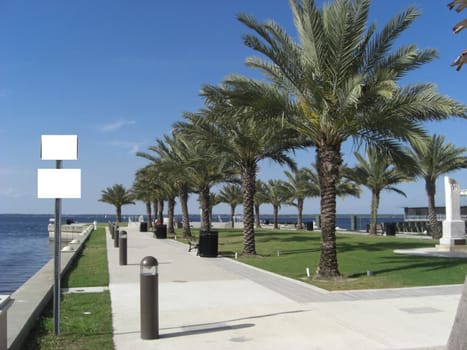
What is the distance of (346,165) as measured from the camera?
38562 millimetres

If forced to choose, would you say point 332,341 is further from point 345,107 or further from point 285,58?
point 285,58

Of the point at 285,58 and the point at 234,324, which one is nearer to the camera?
the point at 234,324

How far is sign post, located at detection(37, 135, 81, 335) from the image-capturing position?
7141 mm

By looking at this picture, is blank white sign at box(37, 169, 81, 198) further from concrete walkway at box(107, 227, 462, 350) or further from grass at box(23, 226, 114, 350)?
concrete walkway at box(107, 227, 462, 350)

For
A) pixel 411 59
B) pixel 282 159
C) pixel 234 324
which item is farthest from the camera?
pixel 282 159

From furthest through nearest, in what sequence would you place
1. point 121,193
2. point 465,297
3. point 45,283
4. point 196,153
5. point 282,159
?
point 121,193 < point 196,153 < point 282,159 < point 45,283 < point 465,297

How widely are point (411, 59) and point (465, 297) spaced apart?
1031 centimetres

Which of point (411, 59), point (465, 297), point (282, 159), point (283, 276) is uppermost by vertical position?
point (411, 59)

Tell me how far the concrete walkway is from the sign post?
4.23ft

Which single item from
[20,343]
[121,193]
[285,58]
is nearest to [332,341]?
[20,343]

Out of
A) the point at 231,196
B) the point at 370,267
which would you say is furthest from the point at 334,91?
the point at 231,196

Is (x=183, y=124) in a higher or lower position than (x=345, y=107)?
higher

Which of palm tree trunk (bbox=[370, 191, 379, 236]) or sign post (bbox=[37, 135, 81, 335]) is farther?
palm tree trunk (bbox=[370, 191, 379, 236])

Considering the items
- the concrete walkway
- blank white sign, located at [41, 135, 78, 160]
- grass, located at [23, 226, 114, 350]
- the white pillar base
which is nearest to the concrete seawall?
grass, located at [23, 226, 114, 350]
